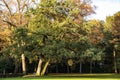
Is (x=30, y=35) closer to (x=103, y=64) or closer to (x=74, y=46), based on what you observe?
(x=74, y=46)

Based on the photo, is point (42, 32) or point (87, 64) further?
point (87, 64)

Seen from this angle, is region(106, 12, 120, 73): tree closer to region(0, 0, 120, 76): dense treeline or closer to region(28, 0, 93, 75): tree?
region(0, 0, 120, 76): dense treeline

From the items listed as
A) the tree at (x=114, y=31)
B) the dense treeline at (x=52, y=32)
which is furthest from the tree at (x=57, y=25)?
the tree at (x=114, y=31)

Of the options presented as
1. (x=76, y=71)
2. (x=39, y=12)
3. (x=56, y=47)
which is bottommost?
(x=76, y=71)

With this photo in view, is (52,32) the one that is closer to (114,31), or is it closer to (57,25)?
(57,25)

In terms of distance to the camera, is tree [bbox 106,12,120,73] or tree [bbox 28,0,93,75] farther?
tree [bbox 106,12,120,73]

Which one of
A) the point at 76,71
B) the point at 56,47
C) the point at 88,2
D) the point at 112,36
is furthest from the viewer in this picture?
the point at 76,71

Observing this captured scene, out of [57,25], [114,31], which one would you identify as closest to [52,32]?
[57,25]

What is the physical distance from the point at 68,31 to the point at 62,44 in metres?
2.79

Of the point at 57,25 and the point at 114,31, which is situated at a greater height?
the point at 114,31

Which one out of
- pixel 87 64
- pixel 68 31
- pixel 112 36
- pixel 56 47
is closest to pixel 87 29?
pixel 68 31

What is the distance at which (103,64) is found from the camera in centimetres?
8050

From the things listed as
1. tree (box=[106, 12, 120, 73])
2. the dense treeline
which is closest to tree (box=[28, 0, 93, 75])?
the dense treeline

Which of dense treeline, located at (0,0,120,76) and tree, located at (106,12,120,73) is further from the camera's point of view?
tree, located at (106,12,120,73)
